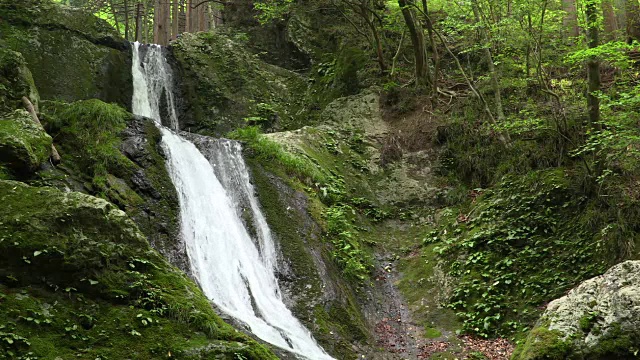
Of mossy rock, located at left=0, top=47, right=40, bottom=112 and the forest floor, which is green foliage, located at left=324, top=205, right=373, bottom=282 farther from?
mossy rock, located at left=0, top=47, right=40, bottom=112

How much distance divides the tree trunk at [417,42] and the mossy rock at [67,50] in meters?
8.70

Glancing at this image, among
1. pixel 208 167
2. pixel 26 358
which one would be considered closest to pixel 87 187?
pixel 208 167

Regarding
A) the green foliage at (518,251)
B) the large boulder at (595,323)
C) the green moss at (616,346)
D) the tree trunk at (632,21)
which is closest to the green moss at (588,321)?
the large boulder at (595,323)

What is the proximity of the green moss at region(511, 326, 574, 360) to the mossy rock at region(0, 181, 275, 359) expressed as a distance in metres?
2.80

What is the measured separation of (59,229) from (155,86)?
1295 cm

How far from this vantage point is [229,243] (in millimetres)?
10570

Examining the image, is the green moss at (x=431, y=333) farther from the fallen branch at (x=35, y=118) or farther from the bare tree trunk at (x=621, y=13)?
the bare tree trunk at (x=621, y=13)

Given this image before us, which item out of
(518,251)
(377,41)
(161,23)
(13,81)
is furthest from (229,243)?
(161,23)

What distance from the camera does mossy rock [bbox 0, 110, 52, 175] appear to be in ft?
25.2

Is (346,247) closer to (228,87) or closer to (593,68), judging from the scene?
(593,68)

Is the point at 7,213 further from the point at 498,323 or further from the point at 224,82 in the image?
the point at 224,82

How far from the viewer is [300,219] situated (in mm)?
11961

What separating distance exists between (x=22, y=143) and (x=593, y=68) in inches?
389

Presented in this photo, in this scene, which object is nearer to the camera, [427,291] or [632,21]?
[427,291]
